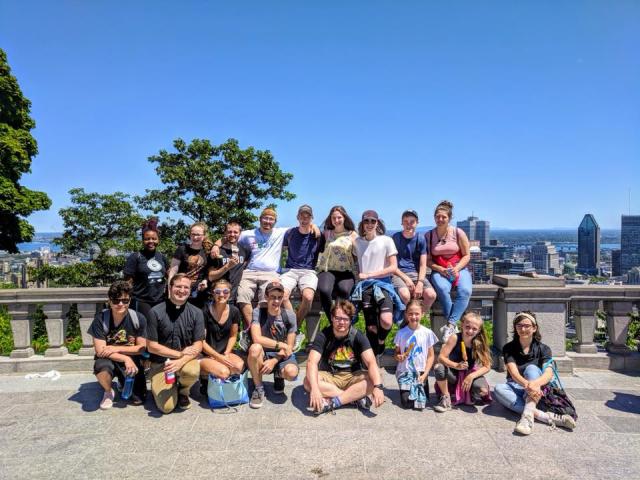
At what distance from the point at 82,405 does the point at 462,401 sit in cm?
423

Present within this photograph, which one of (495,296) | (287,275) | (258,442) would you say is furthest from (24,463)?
(495,296)

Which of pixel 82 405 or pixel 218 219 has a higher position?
pixel 218 219

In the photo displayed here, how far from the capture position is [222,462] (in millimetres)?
3709

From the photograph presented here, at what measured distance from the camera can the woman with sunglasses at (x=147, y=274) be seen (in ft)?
17.5

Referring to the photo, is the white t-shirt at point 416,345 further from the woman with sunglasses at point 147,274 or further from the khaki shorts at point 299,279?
the woman with sunglasses at point 147,274

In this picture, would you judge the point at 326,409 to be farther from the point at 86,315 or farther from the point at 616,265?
the point at 616,265

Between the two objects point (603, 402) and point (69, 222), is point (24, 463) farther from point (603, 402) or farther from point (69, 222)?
point (69, 222)

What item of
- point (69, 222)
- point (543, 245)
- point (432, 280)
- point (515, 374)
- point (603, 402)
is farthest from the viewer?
point (543, 245)

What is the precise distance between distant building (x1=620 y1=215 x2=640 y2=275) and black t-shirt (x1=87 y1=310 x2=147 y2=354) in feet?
401

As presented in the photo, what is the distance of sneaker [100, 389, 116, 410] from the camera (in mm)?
4805

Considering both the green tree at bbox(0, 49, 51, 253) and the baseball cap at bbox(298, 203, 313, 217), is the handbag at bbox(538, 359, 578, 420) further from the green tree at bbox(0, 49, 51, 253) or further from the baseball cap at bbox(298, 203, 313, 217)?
the green tree at bbox(0, 49, 51, 253)

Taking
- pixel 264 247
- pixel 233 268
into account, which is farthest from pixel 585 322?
pixel 233 268

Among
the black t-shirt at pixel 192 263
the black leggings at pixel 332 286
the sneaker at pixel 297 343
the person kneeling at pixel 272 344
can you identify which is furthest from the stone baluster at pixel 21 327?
the black leggings at pixel 332 286

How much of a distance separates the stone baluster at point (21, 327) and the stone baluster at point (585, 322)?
24.4 ft
